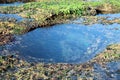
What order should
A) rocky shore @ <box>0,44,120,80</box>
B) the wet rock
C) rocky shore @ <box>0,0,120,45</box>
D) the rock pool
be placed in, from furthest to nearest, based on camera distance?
the wet rock < rocky shore @ <box>0,0,120,45</box> < the rock pool < rocky shore @ <box>0,44,120,80</box>

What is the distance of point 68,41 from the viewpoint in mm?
13969

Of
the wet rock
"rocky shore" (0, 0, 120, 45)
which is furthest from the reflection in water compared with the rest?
the wet rock

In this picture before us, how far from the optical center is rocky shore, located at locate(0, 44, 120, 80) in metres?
9.98

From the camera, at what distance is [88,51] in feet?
41.5

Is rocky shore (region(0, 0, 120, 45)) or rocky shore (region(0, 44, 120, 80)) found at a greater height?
rocky shore (region(0, 0, 120, 45))

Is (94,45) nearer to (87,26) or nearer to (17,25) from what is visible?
(87,26)

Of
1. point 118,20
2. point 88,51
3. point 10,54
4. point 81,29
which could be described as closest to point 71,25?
point 81,29

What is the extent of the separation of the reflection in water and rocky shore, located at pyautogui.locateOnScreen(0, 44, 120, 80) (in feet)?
2.41

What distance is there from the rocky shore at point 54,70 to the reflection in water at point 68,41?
736 millimetres

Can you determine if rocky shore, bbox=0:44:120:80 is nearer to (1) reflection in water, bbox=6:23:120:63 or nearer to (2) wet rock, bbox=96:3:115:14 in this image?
(1) reflection in water, bbox=6:23:120:63

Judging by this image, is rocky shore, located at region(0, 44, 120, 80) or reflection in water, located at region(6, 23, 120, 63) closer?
rocky shore, located at region(0, 44, 120, 80)

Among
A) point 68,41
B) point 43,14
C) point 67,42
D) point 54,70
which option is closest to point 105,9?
point 43,14

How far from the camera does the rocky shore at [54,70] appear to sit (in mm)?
9977

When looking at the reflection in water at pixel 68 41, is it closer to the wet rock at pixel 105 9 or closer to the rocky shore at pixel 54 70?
the rocky shore at pixel 54 70
